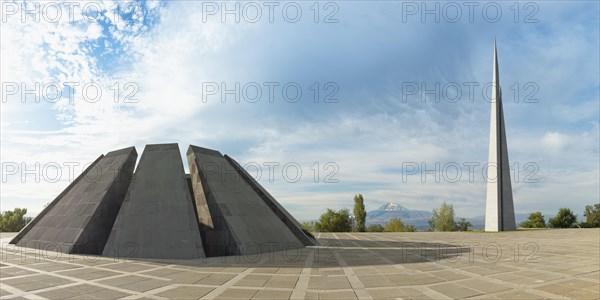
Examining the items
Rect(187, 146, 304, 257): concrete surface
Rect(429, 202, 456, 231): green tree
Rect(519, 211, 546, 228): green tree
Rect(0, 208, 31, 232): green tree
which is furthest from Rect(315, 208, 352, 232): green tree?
Rect(0, 208, 31, 232): green tree

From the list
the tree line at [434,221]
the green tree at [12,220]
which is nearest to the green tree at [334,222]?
the tree line at [434,221]

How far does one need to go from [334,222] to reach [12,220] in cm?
5108

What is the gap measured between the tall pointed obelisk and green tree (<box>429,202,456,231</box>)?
11027 mm

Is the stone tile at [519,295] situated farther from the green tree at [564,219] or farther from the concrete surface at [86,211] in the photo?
the green tree at [564,219]

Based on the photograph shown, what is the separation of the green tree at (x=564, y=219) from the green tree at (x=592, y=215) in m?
6.28

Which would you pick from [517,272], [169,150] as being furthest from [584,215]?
[169,150]

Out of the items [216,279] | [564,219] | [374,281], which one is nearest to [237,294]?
[216,279]

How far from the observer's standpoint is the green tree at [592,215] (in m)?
62.0

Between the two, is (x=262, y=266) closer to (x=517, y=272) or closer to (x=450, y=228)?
(x=517, y=272)

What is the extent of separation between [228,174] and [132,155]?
7317 millimetres

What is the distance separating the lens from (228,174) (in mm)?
23359

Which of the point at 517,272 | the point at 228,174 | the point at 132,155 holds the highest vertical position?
the point at 132,155

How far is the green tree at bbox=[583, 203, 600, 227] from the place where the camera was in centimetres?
6202

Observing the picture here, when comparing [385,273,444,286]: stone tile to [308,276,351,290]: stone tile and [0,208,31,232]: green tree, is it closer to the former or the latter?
[308,276,351,290]: stone tile
